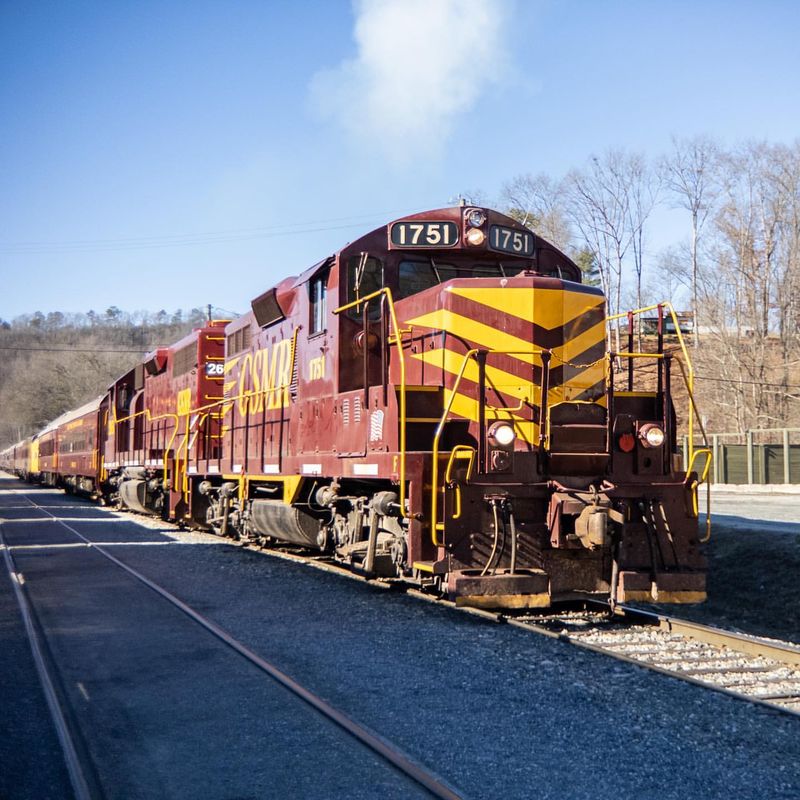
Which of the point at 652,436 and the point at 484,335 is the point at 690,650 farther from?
the point at 484,335

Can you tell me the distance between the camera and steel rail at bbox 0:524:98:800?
11.7 ft

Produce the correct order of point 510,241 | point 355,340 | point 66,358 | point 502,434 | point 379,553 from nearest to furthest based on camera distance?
1. point 502,434
2. point 379,553
3. point 510,241
4. point 355,340
5. point 66,358

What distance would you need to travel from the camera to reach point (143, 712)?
15.0 ft

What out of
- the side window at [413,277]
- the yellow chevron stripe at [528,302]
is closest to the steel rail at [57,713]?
the yellow chevron stripe at [528,302]

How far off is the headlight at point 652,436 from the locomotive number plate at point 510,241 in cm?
213

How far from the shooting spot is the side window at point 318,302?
8844 millimetres

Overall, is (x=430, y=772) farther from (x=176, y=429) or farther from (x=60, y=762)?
(x=176, y=429)

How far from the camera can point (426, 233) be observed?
26.3 ft

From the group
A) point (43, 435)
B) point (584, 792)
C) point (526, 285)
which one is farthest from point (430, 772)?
point (43, 435)

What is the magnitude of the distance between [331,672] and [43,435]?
41864 mm

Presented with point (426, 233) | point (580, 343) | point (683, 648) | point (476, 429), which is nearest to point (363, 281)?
point (426, 233)

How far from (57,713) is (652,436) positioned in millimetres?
4873

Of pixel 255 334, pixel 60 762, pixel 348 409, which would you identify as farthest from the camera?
pixel 255 334

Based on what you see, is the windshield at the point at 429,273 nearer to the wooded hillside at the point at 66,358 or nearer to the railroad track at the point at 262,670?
the railroad track at the point at 262,670
